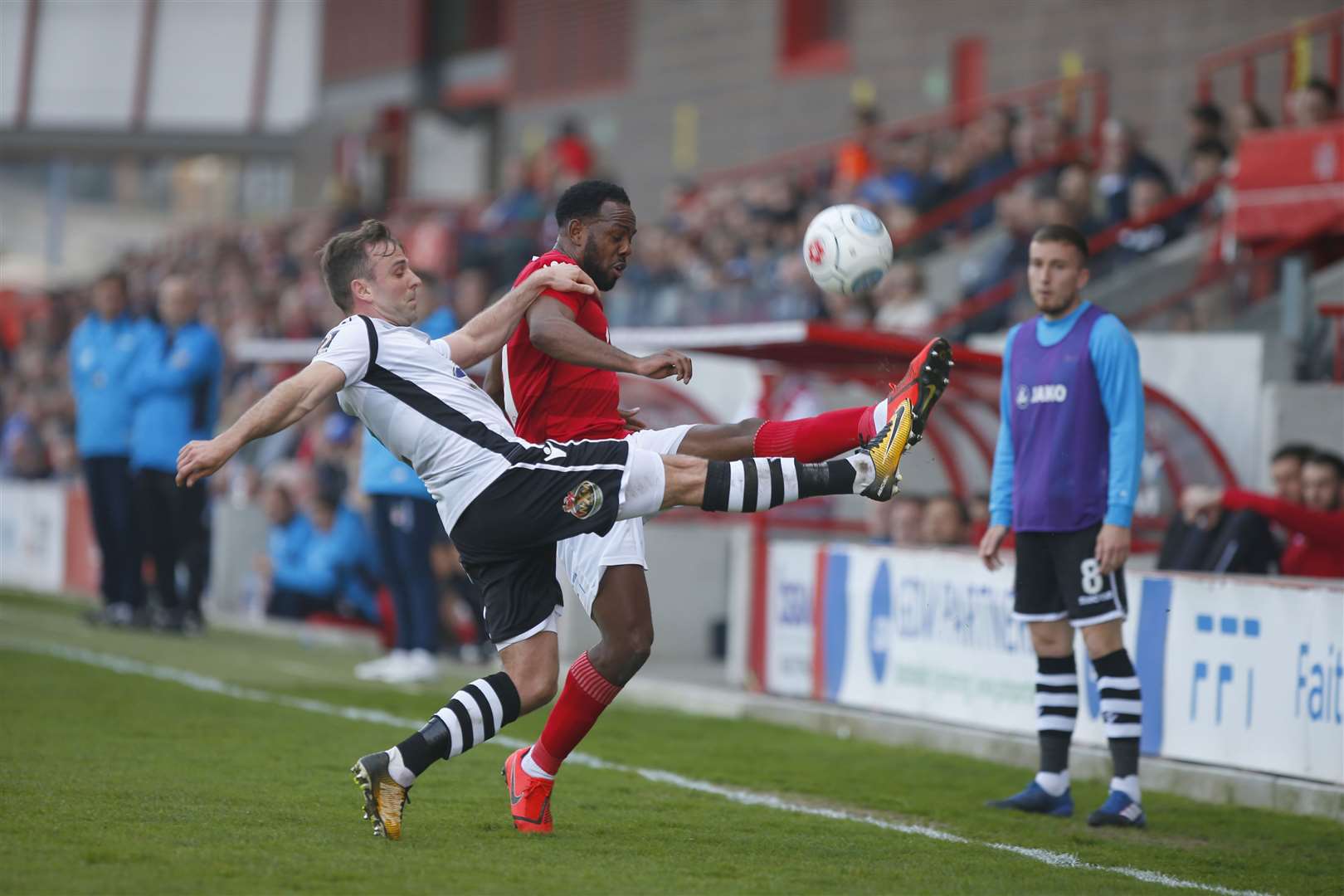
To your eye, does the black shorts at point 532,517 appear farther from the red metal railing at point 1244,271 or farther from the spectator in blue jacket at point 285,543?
the spectator in blue jacket at point 285,543

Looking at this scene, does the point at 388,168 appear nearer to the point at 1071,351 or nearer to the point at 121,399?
the point at 121,399

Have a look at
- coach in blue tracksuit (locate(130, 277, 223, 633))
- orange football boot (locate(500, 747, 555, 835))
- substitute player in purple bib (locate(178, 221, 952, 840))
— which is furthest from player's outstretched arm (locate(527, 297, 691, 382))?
coach in blue tracksuit (locate(130, 277, 223, 633))

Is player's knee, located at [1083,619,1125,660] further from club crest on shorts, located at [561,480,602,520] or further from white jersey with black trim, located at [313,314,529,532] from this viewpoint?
white jersey with black trim, located at [313,314,529,532]

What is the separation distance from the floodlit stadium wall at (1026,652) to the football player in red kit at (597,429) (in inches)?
93.0

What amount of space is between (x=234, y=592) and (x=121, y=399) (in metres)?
3.66

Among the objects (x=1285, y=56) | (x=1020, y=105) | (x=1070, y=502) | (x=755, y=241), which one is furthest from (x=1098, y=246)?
(x=1070, y=502)

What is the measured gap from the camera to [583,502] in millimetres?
5973

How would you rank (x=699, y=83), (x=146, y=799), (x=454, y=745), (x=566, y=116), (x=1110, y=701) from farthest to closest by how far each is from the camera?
(x=566, y=116)
(x=699, y=83)
(x=1110, y=701)
(x=146, y=799)
(x=454, y=745)

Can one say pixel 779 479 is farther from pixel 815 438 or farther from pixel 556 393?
pixel 556 393

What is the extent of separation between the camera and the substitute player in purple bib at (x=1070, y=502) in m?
7.17

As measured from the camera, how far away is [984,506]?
10742 mm

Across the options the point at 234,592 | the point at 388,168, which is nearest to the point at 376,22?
the point at 388,168

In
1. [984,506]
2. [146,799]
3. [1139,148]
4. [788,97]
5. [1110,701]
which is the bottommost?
[146,799]

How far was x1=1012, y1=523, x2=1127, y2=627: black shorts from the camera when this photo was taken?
7227 mm
